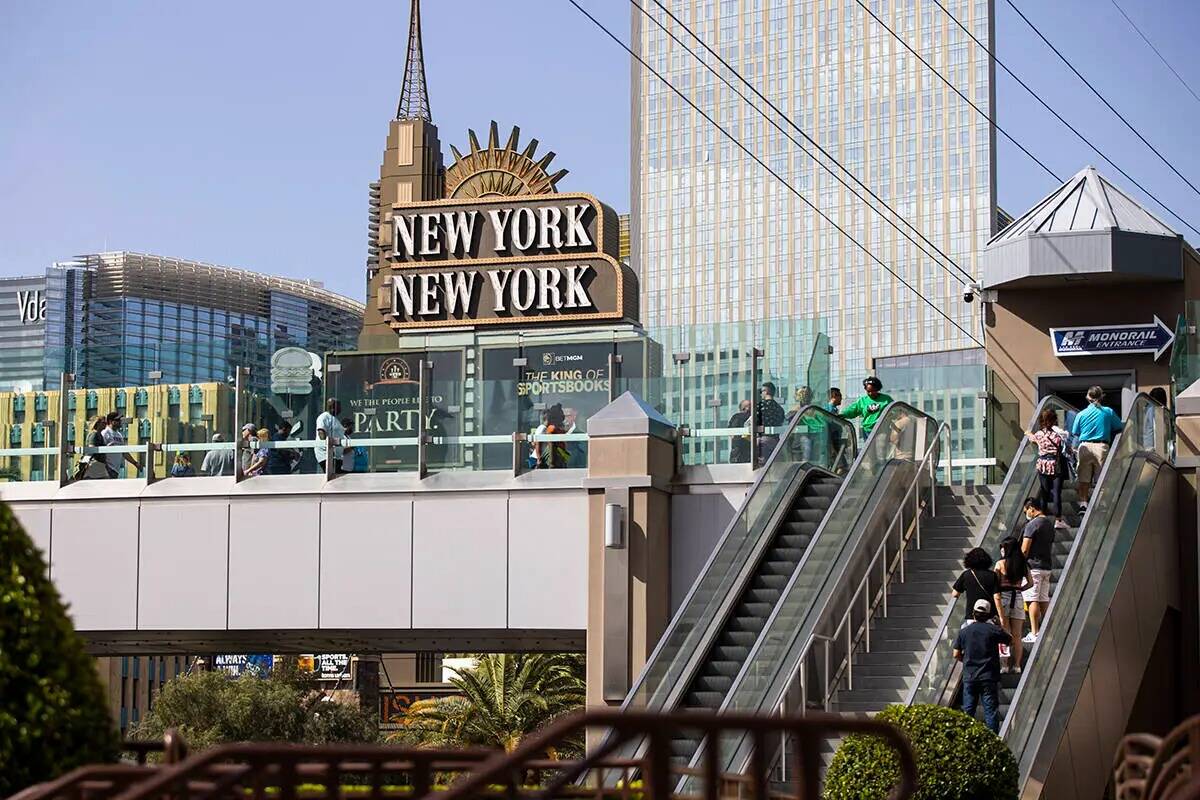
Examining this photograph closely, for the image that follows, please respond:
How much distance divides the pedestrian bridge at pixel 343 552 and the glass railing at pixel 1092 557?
4800mm

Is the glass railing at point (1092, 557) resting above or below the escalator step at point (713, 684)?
above

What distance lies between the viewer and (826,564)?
61.1 ft

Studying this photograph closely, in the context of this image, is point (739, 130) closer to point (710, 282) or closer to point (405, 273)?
point (710, 282)

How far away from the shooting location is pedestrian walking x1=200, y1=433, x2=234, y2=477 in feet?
82.4

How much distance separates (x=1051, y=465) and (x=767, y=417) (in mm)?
4406

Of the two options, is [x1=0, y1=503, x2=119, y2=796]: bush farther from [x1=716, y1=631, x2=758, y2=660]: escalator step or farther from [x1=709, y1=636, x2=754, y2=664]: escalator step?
[x1=716, y1=631, x2=758, y2=660]: escalator step

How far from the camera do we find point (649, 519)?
22.4 metres

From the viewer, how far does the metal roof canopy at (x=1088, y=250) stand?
90.6 feet

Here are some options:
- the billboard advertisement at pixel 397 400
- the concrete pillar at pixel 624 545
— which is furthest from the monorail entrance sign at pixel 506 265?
the concrete pillar at pixel 624 545

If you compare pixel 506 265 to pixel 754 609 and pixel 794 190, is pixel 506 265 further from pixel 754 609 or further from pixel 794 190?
pixel 794 190

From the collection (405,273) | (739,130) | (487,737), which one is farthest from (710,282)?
(405,273)

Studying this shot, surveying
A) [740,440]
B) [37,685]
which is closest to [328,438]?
[740,440]

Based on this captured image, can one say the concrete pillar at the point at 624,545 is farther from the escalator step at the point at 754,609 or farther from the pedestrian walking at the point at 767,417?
the escalator step at the point at 754,609

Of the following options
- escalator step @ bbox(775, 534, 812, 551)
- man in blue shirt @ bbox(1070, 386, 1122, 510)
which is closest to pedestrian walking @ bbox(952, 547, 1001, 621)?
escalator step @ bbox(775, 534, 812, 551)
